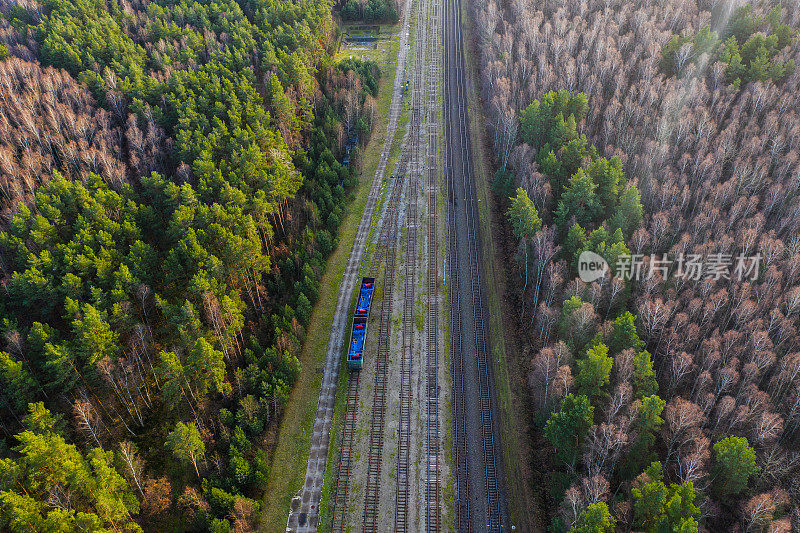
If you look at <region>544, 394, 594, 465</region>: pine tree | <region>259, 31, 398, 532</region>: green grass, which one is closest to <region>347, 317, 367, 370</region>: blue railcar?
<region>259, 31, 398, 532</region>: green grass

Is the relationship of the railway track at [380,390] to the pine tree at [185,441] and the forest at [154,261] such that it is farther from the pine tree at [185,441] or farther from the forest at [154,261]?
the pine tree at [185,441]

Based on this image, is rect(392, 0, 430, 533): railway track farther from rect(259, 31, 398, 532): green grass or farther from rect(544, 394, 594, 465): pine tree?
rect(544, 394, 594, 465): pine tree

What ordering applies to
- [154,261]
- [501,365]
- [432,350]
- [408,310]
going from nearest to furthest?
1. [154,261]
2. [501,365]
3. [432,350]
4. [408,310]

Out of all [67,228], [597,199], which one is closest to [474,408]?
[597,199]

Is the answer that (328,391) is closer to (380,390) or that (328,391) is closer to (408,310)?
(380,390)

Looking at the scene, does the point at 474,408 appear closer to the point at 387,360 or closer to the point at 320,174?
the point at 387,360

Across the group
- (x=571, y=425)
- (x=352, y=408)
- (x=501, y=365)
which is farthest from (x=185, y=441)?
(x=501, y=365)
